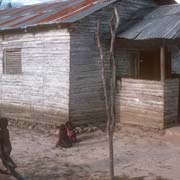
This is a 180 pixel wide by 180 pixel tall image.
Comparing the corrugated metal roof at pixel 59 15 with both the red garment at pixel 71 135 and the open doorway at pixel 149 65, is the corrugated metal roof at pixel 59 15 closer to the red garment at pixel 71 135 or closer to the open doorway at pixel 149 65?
the open doorway at pixel 149 65

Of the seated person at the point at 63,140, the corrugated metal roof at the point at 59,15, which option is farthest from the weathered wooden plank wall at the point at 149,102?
the seated person at the point at 63,140

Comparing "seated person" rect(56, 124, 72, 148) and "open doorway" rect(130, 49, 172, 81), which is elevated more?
"open doorway" rect(130, 49, 172, 81)

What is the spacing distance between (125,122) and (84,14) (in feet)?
11.6

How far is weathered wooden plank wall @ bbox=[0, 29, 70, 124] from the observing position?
1189 centimetres

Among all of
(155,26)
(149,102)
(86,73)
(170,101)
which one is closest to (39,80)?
(86,73)

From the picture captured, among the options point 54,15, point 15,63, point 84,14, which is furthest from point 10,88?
point 84,14

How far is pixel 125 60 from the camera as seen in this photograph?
13062 mm

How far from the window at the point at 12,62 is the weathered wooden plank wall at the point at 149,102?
3.53 meters

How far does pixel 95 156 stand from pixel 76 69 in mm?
3474

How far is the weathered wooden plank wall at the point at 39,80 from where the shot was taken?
39.0 ft

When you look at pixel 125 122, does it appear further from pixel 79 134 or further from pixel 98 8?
pixel 98 8

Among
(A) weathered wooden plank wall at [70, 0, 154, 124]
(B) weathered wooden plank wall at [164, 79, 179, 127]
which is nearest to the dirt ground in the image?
(B) weathered wooden plank wall at [164, 79, 179, 127]

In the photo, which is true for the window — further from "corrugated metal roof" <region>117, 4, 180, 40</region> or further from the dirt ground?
"corrugated metal roof" <region>117, 4, 180, 40</region>

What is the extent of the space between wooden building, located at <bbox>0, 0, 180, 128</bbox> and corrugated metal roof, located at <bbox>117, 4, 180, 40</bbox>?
0.32 ft
